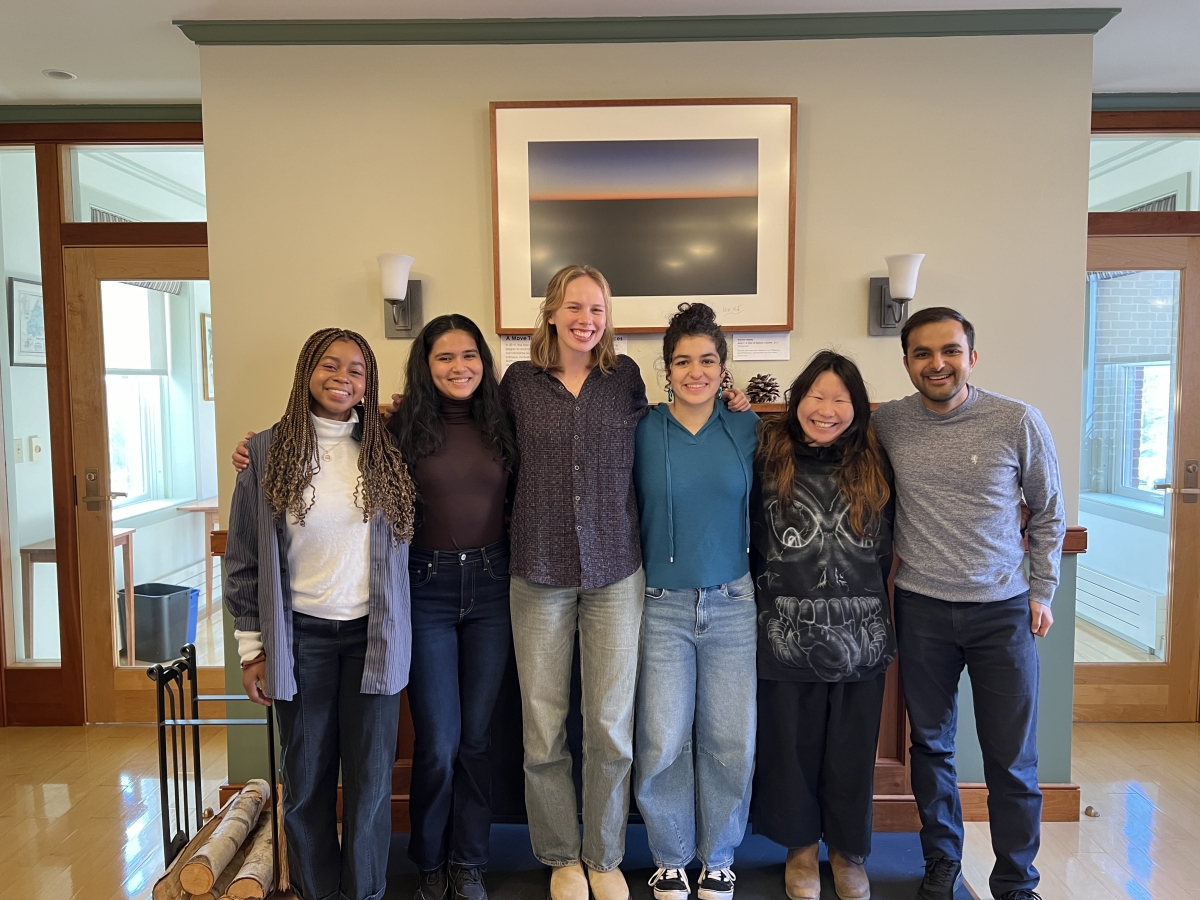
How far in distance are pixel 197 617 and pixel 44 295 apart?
1.53 m

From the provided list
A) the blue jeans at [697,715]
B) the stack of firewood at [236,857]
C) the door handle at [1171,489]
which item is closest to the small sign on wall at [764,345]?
the blue jeans at [697,715]

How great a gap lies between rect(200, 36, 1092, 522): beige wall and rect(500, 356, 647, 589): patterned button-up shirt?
870mm

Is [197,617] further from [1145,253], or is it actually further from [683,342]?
[1145,253]

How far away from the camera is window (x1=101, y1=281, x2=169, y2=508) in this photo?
313cm

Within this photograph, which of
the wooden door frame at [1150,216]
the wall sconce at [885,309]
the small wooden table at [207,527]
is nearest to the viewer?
the wall sconce at [885,309]

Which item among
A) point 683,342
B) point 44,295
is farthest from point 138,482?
point 683,342

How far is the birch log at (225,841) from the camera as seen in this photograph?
1936 mm

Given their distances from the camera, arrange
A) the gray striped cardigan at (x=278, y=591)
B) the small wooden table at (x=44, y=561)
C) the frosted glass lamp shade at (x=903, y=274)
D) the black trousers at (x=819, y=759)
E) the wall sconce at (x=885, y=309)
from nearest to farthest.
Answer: the gray striped cardigan at (x=278, y=591)
the black trousers at (x=819, y=759)
the frosted glass lamp shade at (x=903, y=274)
the wall sconce at (x=885, y=309)
the small wooden table at (x=44, y=561)

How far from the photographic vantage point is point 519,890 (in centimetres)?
202

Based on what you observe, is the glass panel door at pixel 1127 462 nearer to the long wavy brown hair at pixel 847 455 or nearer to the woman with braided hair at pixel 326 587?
the long wavy brown hair at pixel 847 455

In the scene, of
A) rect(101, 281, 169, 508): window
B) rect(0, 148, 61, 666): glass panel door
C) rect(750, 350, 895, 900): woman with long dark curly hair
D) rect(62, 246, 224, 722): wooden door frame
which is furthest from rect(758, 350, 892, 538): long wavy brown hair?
rect(0, 148, 61, 666): glass panel door

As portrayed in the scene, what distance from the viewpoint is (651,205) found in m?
2.46

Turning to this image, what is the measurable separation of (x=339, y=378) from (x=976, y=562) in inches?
62.3

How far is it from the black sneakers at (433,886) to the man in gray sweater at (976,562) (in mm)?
1274
